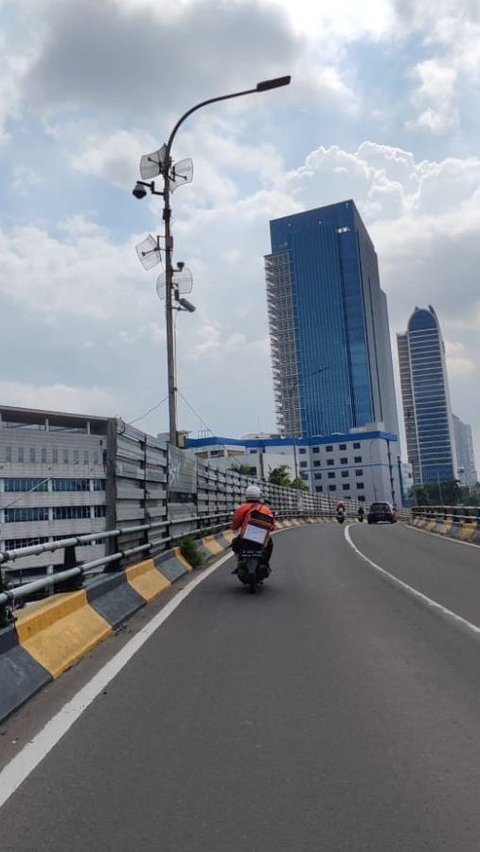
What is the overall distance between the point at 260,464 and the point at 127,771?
128820 mm

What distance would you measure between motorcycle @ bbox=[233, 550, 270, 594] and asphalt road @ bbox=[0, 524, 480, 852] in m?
2.66

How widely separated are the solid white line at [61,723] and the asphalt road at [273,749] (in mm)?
70

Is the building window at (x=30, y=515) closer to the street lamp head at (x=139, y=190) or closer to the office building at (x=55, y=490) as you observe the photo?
the office building at (x=55, y=490)

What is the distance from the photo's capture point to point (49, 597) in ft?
21.9

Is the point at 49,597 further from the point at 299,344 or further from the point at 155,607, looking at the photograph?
the point at 299,344

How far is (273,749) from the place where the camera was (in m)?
4.04

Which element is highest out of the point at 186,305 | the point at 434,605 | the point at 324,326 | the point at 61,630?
the point at 324,326

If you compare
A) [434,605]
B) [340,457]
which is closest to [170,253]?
[434,605]

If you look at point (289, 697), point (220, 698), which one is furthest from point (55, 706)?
point (289, 697)

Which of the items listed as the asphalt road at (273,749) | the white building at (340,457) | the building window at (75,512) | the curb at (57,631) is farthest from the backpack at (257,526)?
the white building at (340,457)

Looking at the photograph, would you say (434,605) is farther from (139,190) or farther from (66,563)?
(139,190)

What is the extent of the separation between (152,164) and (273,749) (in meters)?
15.7

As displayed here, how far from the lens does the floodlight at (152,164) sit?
17.0m

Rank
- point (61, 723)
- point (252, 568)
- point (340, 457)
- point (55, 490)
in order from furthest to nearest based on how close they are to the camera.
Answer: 1. point (340, 457)
2. point (55, 490)
3. point (252, 568)
4. point (61, 723)
